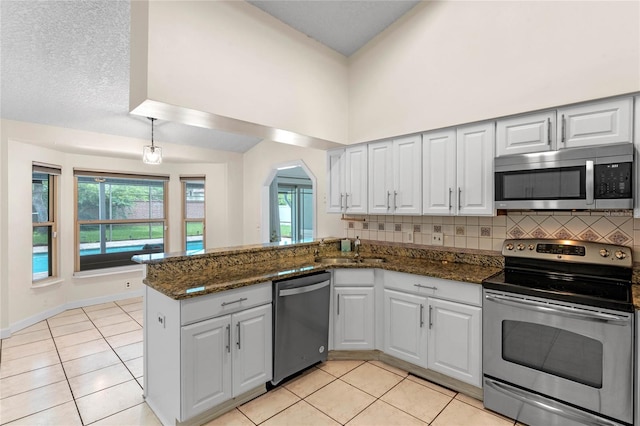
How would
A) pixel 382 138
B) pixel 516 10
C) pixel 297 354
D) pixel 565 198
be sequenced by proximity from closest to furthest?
pixel 565 198
pixel 516 10
pixel 297 354
pixel 382 138

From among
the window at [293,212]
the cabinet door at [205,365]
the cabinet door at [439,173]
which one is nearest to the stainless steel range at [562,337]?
the cabinet door at [439,173]

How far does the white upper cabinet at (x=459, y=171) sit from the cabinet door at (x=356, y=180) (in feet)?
2.21

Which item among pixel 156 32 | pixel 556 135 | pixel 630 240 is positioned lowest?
pixel 630 240

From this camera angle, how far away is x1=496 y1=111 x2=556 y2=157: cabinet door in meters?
2.23

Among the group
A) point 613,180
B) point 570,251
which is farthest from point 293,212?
point 613,180

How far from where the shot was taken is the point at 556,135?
2.20m

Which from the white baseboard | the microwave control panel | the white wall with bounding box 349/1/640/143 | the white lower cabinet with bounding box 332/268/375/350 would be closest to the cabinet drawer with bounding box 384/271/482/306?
the white lower cabinet with bounding box 332/268/375/350

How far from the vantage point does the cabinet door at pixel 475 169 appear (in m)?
2.52

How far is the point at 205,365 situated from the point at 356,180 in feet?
7.39

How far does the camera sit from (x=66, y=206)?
4547 millimetres

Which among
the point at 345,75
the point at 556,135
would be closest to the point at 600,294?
the point at 556,135

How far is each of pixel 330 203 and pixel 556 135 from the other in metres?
2.19

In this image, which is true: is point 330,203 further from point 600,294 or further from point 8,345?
point 8,345

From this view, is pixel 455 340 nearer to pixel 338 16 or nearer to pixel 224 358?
pixel 224 358
